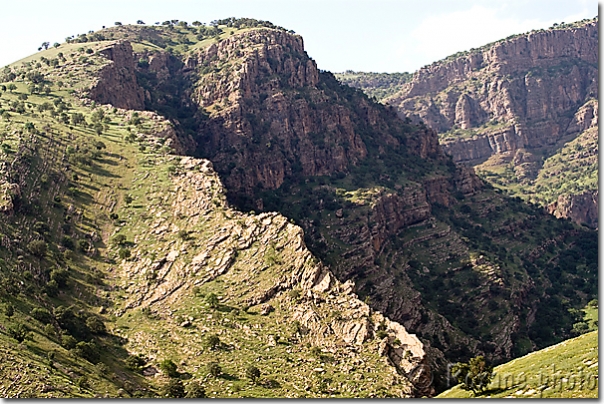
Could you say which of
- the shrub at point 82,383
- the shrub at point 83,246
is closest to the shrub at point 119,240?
the shrub at point 83,246

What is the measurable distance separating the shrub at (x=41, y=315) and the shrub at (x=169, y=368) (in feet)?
51.6

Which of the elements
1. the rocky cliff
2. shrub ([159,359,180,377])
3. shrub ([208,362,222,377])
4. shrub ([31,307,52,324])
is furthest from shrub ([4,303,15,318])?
the rocky cliff

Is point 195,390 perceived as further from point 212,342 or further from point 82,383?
point 82,383

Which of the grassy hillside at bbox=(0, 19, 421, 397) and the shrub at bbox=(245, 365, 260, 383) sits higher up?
the grassy hillside at bbox=(0, 19, 421, 397)

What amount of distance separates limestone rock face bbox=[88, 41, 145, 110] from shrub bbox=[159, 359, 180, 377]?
9774cm

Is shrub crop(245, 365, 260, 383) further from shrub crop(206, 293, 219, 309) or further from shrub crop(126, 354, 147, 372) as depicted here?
shrub crop(206, 293, 219, 309)

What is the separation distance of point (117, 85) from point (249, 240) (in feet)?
278

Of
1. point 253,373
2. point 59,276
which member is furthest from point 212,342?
point 59,276

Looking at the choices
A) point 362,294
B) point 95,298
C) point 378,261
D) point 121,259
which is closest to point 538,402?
point 95,298

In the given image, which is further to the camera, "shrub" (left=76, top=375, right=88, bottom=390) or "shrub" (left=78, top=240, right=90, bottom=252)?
"shrub" (left=78, top=240, right=90, bottom=252)

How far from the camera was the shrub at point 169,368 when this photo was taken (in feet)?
230

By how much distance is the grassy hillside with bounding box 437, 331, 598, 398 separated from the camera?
129ft

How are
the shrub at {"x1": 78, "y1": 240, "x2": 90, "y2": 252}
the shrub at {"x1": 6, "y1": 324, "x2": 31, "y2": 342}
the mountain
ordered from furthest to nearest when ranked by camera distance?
the shrub at {"x1": 78, "y1": 240, "x2": 90, "y2": 252}
the mountain
the shrub at {"x1": 6, "y1": 324, "x2": 31, "y2": 342}

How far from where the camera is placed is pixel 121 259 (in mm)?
97812
